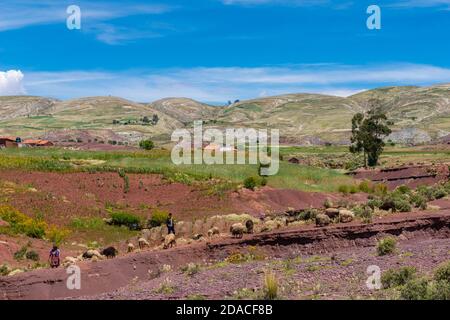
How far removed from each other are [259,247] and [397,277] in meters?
10.7

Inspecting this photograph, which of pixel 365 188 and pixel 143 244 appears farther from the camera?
pixel 365 188

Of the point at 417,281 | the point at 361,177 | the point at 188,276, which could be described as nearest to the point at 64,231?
the point at 188,276

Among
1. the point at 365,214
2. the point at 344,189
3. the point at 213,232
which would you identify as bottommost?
the point at 344,189

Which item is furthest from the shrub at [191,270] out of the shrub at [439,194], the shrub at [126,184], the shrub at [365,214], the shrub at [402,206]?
the shrub at [126,184]

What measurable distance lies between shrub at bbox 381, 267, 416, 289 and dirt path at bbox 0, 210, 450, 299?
7967 mm

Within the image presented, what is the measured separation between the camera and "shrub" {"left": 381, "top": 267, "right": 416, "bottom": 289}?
15.4 m

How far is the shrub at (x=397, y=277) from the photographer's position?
605 inches

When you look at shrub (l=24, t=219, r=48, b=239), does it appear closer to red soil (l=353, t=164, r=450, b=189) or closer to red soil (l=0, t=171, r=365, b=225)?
red soil (l=0, t=171, r=365, b=225)

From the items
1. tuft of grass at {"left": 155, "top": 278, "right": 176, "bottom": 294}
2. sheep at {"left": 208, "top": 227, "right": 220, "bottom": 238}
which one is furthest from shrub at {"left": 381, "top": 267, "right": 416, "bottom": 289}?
sheep at {"left": 208, "top": 227, "right": 220, "bottom": 238}

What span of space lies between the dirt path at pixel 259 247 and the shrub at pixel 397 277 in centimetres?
797

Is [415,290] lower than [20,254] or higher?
higher

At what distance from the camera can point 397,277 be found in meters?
15.5

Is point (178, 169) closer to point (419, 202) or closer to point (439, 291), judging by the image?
point (419, 202)

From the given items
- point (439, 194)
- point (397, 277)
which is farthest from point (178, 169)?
point (397, 277)
